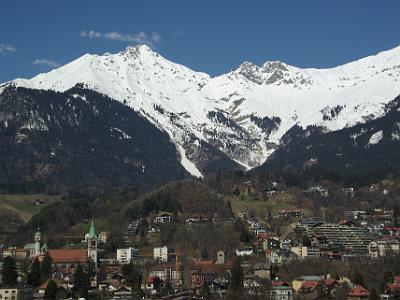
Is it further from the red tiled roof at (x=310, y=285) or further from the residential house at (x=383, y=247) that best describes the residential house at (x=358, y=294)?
Result: the residential house at (x=383, y=247)

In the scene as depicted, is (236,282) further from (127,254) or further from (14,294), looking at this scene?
(127,254)

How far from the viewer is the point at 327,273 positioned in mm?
150250

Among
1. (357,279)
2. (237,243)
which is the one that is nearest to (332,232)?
(237,243)

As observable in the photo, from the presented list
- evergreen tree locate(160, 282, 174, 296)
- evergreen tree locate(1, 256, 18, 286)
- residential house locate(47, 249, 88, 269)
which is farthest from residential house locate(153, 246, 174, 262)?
evergreen tree locate(1, 256, 18, 286)

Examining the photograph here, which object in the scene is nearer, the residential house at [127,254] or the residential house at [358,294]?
the residential house at [358,294]

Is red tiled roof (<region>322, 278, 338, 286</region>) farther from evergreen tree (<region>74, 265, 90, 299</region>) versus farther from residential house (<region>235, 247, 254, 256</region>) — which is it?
evergreen tree (<region>74, 265, 90, 299</region>)

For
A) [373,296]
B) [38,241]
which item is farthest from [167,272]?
[373,296]

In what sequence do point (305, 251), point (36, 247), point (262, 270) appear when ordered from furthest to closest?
point (36, 247) → point (305, 251) → point (262, 270)

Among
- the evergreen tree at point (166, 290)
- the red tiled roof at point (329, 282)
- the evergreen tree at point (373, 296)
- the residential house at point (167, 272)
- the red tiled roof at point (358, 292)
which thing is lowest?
the evergreen tree at point (373, 296)

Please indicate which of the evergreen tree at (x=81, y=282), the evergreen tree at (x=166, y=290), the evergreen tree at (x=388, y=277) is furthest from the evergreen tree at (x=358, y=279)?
the evergreen tree at (x=81, y=282)

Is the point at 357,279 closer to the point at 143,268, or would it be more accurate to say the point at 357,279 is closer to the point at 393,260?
the point at 393,260

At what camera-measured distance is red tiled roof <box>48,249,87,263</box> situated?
165 meters

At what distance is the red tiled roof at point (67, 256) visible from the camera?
165m

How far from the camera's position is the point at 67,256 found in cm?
16725
